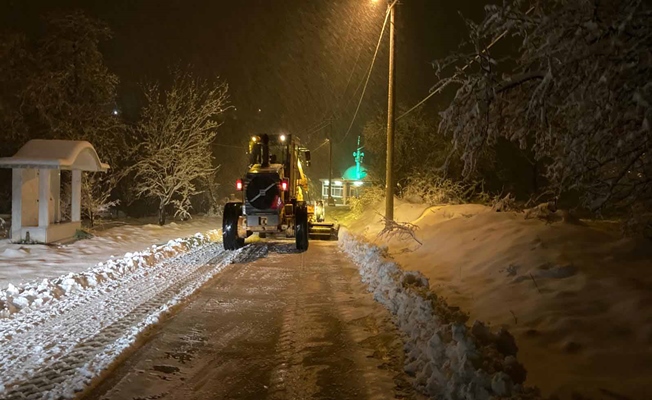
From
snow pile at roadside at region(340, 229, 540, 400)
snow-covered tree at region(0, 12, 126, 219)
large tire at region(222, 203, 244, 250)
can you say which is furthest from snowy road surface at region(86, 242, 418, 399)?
snow-covered tree at region(0, 12, 126, 219)

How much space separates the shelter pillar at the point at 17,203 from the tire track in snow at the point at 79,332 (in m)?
7.24

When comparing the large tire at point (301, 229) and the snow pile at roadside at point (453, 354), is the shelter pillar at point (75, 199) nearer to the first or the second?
the large tire at point (301, 229)

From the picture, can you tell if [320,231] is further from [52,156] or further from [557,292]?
[557,292]

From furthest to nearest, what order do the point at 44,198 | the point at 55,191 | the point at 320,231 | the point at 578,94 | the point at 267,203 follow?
the point at 320,231 < the point at 55,191 < the point at 267,203 < the point at 44,198 < the point at 578,94

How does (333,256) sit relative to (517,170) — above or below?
below

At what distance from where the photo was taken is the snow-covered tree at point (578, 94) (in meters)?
4.91

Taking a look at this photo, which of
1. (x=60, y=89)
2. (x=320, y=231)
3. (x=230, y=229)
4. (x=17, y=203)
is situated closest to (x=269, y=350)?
(x=230, y=229)

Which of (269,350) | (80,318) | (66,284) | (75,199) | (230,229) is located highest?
(75,199)

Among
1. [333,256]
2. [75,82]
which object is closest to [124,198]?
[75,82]

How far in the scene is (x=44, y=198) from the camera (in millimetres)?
17203

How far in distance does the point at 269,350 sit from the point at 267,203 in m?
10.7

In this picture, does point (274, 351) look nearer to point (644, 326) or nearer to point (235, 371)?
point (235, 371)

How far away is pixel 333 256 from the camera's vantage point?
55.0 ft

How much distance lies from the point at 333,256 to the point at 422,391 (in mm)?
11181
